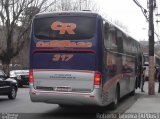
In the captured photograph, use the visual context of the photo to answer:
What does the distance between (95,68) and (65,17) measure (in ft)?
6.52

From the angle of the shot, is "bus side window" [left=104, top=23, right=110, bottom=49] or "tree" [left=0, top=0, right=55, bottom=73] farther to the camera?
"tree" [left=0, top=0, right=55, bottom=73]

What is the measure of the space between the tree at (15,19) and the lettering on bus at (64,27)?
29724 mm

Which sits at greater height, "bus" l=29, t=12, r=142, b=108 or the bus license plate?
"bus" l=29, t=12, r=142, b=108

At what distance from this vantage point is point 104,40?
13.2 meters

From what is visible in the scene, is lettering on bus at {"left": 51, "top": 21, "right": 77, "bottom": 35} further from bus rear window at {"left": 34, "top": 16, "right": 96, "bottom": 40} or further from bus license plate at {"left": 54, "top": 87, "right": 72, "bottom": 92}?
bus license plate at {"left": 54, "top": 87, "right": 72, "bottom": 92}

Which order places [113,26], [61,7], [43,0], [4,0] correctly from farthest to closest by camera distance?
[61,7]
[43,0]
[4,0]
[113,26]

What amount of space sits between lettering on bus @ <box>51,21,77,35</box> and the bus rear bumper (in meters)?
1.99

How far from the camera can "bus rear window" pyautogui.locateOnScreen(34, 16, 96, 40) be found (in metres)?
13.1

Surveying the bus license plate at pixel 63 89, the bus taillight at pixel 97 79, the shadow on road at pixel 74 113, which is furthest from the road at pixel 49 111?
the bus taillight at pixel 97 79

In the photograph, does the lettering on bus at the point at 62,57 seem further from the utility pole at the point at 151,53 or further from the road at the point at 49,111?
the utility pole at the point at 151,53

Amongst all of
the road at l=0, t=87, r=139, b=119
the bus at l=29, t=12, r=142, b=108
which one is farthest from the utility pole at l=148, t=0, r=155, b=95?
the bus at l=29, t=12, r=142, b=108

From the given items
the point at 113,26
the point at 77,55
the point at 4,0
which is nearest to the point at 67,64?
the point at 77,55

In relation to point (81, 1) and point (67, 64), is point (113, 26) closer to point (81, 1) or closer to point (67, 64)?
point (67, 64)

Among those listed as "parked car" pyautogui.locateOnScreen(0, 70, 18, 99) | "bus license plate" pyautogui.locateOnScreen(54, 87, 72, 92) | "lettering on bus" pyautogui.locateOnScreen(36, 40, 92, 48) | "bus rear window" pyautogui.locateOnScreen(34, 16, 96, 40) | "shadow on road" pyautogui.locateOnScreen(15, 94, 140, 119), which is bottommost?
"shadow on road" pyautogui.locateOnScreen(15, 94, 140, 119)
